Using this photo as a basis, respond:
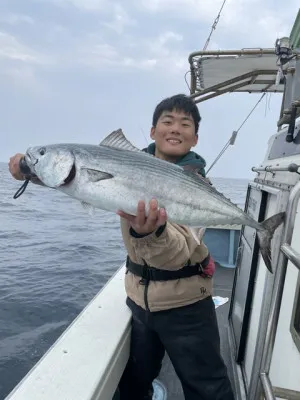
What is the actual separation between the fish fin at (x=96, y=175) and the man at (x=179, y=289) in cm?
38

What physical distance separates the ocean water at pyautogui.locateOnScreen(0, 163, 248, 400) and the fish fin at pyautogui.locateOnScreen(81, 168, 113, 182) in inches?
11.4

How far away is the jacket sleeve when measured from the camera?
2.35 meters

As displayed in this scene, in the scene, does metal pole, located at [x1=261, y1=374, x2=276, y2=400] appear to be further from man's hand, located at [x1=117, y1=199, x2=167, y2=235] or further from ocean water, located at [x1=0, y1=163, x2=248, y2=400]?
ocean water, located at [x1=0, y1=163, x2=248, y2=400]

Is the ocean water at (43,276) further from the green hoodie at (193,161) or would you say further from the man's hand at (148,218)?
the green hoodie at (193,161)

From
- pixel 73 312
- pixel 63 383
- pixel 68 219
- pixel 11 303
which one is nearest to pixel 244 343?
pixel 63 383

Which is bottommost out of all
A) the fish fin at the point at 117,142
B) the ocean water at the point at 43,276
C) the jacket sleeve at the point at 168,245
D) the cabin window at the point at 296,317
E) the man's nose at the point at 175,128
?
the ocean water at the point at 43,276

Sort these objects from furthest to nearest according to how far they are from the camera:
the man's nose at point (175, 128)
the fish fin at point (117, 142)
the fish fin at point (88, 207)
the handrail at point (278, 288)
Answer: the man's nose at point (175, 128), the fish fin at point (117, 142), the fish fin at point (88, 207), the handrail at point (278, 288)

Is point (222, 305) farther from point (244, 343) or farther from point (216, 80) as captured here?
point (216, 80)

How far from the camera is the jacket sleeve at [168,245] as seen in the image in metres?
2.35

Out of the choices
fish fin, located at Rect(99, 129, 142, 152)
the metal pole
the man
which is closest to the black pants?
the man

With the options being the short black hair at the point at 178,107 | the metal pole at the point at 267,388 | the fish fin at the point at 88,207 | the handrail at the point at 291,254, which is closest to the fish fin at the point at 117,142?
the fish fin at the point at 88,207

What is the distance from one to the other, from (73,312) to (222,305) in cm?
300

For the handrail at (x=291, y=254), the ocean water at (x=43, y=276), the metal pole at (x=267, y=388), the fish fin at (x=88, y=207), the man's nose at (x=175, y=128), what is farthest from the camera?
the ocean water at (x=43, y=276)

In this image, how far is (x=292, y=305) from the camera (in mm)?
2264
